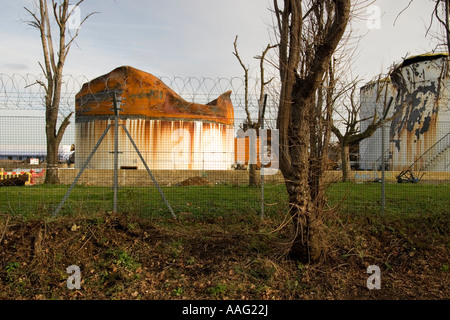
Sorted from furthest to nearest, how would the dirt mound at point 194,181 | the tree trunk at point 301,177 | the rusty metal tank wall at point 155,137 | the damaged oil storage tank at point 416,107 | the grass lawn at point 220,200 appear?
the damaged oil storage tank at point 416,107, the rusty metal tank wall at point 155,137, the dirt mound at point 194,181, the grass lawn at point 220,200, the tree trunk at point 301,177

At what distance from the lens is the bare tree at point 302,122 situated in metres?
4.51

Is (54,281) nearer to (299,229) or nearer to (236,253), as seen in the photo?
(236,253)

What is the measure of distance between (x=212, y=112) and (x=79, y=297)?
16.7 metres

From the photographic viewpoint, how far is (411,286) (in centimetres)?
427

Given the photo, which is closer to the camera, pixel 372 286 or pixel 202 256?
pixel 372 286

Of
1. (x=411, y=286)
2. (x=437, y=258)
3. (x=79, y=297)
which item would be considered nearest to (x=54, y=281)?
(x=79, y=297)

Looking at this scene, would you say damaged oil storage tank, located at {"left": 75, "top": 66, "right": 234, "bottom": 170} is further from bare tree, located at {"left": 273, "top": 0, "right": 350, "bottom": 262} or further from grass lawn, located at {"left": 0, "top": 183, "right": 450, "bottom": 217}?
bare tree, located at {"left": 273, "top": 0, "right": 350, "bottom": 262}

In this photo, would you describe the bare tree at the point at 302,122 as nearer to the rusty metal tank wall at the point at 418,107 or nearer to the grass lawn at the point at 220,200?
the grass lawn at the point at 220,200

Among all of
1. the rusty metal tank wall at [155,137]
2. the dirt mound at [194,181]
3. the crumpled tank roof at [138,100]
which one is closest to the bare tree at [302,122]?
the dirt mound at [194,181]

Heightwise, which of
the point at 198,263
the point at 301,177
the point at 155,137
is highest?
the point at 155,137

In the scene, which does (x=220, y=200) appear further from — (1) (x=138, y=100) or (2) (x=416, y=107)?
(2) (x=416, y=107)

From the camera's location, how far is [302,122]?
178 inches

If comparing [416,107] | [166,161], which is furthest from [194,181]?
[416,107]

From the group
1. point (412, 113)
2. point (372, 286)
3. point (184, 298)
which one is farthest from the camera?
point (412, 113)
